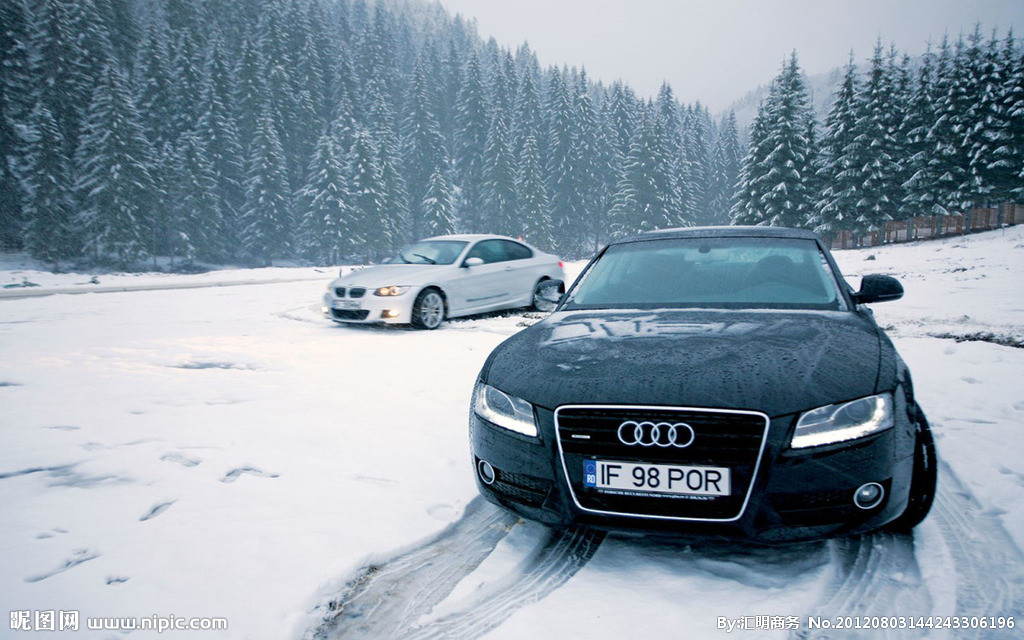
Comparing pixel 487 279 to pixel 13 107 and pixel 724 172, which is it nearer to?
pixel 13 107

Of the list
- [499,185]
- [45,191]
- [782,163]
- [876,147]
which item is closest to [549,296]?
[45,191]

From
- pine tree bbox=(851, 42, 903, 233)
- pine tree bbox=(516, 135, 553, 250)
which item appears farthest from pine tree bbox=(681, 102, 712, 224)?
pine tree bbox=(851, 42, 903, 233)

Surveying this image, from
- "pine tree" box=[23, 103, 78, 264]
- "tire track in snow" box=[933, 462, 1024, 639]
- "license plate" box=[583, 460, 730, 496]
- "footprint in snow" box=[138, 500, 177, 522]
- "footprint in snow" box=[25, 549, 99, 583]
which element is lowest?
"footprint in snow" box=[25, 549, 99, 583]

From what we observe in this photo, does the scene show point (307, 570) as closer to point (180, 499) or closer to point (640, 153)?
point (180, 499)

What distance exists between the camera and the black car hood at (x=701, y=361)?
230 centimetres

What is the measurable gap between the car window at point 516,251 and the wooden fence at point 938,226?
38.9 m

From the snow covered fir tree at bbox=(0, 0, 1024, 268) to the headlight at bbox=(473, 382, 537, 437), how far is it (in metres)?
39.8

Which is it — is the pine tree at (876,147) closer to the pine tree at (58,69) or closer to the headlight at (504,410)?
the headlight at (504,410)

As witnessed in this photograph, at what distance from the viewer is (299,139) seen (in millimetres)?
52000

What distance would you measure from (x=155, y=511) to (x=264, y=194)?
150ft

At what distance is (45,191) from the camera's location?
108 feet

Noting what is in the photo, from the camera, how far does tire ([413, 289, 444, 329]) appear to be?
9.64 metres

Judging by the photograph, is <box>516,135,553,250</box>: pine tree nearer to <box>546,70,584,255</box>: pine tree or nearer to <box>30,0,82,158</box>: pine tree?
<box>546,70,584,255</box>: pine tree

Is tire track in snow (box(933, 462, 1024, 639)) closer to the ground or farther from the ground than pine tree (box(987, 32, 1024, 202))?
closer to the ground
